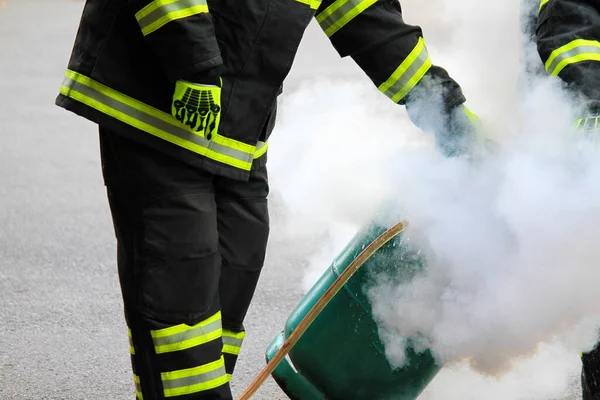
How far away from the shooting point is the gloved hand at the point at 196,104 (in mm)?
2092

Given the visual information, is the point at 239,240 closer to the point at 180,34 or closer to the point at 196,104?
the point at 196,104

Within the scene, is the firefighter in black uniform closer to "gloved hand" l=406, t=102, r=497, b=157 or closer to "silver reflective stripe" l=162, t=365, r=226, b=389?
"gloved hand" l=406, t=102, r=497, b=157

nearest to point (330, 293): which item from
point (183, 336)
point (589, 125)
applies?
point (183, 336)

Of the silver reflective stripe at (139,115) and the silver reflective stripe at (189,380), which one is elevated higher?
the silver reflective stripe at (139,115)

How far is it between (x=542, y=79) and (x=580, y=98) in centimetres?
16

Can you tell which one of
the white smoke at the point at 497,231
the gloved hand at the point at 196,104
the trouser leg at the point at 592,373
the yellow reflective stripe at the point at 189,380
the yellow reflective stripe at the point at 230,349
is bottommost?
the trouser leg at the point at 592,373

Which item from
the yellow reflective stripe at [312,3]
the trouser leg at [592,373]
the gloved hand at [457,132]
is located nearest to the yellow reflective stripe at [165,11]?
the yellow reflective stripe at [312,3]

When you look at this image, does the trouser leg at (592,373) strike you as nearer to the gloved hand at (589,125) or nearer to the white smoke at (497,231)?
the white smoke at (497,231)

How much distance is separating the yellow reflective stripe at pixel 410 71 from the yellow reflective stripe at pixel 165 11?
0.63 meters

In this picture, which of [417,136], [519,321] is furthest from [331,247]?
[519,321]

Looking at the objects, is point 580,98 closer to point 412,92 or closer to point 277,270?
point 412,92

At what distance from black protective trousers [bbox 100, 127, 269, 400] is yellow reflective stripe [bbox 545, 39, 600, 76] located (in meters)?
0.94

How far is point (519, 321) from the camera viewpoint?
88.5 inches

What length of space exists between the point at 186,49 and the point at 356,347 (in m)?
0.88
